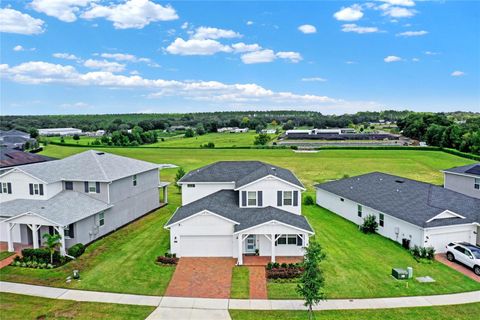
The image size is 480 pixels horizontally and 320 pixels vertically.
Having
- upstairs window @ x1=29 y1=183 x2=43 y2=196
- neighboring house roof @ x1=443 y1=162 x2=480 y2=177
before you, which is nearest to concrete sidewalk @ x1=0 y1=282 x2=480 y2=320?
upstairs window @ x1=29 y1=183 x2=43 y2=196

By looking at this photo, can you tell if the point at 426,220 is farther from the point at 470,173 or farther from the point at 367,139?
A: the point at 367,139

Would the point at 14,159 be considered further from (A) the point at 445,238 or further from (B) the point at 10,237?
(A) the point at 445,238

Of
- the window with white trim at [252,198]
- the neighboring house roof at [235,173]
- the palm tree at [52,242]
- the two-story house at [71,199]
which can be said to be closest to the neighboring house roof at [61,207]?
the two-story house at [71,199]

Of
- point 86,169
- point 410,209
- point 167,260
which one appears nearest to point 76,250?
point 167,260

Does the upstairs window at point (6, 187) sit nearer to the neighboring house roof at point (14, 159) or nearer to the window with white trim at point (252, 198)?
the neighboring house roof at point (14, 159)

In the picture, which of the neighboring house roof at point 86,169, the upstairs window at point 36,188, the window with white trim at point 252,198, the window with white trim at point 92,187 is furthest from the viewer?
the window with white trim at point 92,187

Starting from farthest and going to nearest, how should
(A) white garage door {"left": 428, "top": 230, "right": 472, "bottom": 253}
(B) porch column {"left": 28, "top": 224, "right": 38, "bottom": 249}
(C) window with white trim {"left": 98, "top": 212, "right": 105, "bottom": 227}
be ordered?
(C) window with white trim {"left": 98, "top": 212, "right": 105, "bottom": 227}
(A) white garage door {"left": 428, "top": 230, "right": 472, "bottom": 253}
(B) porch column {"left": 28, "top": 224, "right": 38, "bottom": 249}

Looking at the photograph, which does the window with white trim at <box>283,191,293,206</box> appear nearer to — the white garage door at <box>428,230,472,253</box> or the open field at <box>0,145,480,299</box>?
the open field at <box>0,145,480,299</box>
